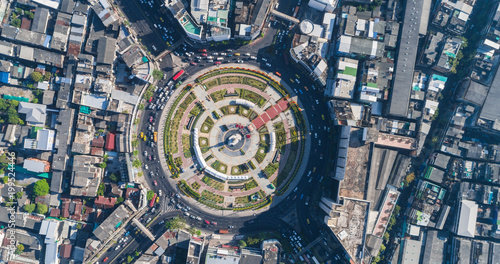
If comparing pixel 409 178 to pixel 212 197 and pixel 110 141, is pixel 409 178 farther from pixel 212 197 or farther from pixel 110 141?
pixel 110 141

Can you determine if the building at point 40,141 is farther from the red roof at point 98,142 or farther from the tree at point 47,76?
the tree at point 47,76

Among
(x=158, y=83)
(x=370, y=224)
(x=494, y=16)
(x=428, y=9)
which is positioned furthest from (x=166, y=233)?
(x=494, y=16)

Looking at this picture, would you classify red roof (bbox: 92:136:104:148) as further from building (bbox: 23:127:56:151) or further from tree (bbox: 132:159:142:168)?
building (bbox: 23:127:56:151)

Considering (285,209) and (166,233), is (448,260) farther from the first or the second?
(166,233)

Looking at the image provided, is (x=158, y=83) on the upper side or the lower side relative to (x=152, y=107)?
upper

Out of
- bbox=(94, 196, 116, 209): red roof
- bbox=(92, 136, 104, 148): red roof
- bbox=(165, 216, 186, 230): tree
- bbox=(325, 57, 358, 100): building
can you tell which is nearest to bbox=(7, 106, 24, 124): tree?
bbox=(92, 136, 104, 148): red roof
